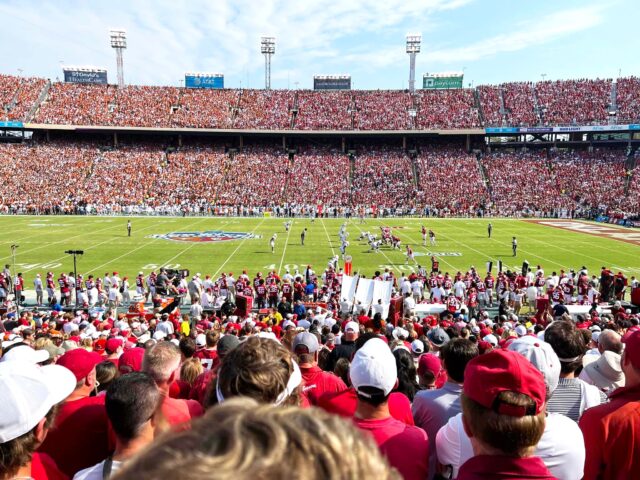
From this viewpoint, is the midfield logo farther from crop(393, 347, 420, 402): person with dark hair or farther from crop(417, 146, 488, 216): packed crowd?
crop(393, 347, 420, 402): person with dark hair

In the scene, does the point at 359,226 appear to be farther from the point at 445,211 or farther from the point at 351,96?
the point at 351,96

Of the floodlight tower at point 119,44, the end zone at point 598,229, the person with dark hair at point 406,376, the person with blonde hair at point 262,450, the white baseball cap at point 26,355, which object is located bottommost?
the end zone at point 598,229

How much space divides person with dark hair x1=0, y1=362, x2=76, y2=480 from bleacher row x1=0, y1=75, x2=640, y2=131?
66.0 metres

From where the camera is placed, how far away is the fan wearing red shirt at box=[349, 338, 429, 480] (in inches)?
113

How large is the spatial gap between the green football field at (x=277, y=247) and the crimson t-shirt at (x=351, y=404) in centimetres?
2134

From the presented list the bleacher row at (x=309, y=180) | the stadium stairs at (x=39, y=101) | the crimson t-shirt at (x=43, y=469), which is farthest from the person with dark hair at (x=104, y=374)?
the stadium stairs at (x=39, y=101)

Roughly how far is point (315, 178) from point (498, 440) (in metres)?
59.1

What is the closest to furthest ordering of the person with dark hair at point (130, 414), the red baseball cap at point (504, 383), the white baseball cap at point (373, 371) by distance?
the red baseball cap at point (504, 383)
the person with dark hair at point (130, 414)
the white baseball cap at point (373, 371)

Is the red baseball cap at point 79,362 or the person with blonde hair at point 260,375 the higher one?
the person with blonde hair at point 260,375

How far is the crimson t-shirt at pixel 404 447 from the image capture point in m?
2.87

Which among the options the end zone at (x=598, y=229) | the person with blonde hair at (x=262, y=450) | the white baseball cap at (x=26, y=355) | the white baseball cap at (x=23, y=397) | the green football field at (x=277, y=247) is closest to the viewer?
the person with blonde hair at (x=262, y=450)

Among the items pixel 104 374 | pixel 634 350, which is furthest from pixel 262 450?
pixel 104 374

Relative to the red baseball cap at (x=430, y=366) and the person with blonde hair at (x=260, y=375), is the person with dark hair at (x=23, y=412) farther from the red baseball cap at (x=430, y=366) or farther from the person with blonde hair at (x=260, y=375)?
the red baseball cap at (x=430, y=366)

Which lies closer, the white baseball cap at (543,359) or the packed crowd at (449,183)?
the white baseball cap at (543,359)
